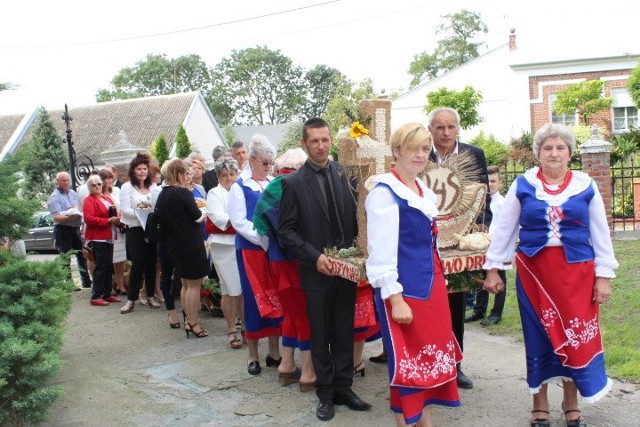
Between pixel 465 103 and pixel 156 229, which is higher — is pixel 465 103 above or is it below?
above

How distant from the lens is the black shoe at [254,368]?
5918 millimetres

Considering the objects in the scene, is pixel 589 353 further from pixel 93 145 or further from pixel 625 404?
pixel 93 145

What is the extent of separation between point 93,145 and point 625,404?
41243 millimetres

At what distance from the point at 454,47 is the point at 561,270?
191 feet

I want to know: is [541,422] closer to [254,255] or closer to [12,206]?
[254,255]

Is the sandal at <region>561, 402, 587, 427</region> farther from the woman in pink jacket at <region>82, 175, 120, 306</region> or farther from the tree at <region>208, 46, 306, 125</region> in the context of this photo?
the tree at <region>208, 46, 306, 125</region>

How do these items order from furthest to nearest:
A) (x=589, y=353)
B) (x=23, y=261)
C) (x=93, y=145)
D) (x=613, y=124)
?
1. (x=93, y=145)
2. (x=613, y=124)
3. (x=23, y=261)
4. (x=589, y=353)

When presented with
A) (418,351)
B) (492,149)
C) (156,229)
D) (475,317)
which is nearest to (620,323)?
(475,317)

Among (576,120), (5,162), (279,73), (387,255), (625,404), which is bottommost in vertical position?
(625,404)

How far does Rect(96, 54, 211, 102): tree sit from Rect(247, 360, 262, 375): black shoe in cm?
7307

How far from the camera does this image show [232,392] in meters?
5.47

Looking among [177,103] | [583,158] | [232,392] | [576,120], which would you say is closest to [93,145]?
[177,103]

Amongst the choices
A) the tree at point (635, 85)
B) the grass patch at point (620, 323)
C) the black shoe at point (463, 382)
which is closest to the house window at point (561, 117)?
the tree at point (635, 85)

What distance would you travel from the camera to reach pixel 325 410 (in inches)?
189
